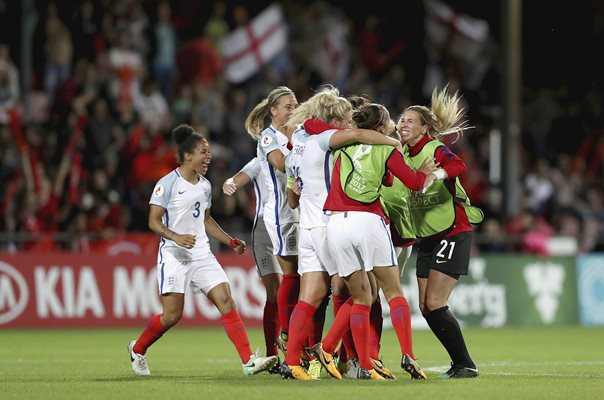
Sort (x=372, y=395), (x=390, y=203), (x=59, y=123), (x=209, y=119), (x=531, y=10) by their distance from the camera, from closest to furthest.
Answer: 1. (x=372, y=395)
2. (x=390, y=203)
3. (x=59, y=123)
4. (x=209, y=119)
5. (x=531, y=10)

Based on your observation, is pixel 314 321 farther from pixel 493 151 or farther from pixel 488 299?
pixel 493 151

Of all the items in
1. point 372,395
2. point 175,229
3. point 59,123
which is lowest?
point 372,395

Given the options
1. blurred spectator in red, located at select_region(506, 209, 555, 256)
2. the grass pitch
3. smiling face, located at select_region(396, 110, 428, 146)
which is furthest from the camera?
blurred spectator in red, located at select_region(506, 209, 555, 256)

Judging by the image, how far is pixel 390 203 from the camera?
37.0ft

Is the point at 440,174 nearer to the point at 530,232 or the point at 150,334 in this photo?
the point at 150,334

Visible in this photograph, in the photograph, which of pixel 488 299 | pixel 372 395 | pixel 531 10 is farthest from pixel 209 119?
pixel 372 395

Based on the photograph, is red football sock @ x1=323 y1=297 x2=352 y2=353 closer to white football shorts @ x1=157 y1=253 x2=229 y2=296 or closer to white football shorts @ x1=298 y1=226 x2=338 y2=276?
white football shorts @ x1=298 y1=226 x2=338 y2=276

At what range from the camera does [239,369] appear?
40.8 feet

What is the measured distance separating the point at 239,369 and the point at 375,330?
164cm

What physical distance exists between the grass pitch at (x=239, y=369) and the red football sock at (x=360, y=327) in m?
0.28

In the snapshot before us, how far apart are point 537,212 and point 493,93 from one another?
12.0 ft

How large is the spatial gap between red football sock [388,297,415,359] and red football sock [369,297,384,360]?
806mm

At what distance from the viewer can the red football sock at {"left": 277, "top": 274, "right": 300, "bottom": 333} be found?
1170 centimetres

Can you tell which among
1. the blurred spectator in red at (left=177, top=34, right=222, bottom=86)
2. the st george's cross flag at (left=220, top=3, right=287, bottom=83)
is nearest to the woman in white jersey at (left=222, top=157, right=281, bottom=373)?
the blurred spectator in red at (left=177, top=34, right=222, bottom=86)
